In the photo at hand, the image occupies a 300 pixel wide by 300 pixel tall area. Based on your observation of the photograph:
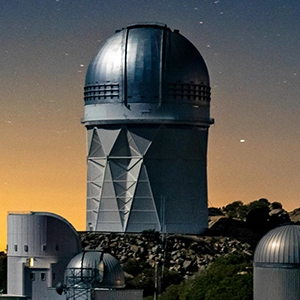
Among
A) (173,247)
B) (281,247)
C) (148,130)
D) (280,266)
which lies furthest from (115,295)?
(148,130)

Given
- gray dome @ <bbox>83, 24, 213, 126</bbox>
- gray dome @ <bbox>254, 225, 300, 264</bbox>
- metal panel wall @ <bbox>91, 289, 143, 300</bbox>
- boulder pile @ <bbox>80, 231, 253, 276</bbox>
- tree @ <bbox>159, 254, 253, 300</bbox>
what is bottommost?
metal panel wall @ <bbox>91, 289, 143, 300</bbox>

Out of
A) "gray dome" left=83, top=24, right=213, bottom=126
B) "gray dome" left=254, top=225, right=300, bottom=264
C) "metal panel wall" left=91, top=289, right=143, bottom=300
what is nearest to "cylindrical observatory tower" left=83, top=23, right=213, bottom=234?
"gray dome" left=83, top=24, right=213, bottom=126

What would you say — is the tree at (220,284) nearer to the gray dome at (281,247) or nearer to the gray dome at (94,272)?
the gray dome at (94,272)

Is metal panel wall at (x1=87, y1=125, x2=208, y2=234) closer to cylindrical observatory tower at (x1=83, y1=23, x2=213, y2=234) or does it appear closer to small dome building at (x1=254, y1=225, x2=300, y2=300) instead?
cylindrical observatory tower at (x1=83, y1=23, x2=213, y2=234)

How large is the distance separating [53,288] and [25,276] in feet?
13.7

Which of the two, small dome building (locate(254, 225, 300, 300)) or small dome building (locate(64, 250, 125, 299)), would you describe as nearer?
small dome building (locate(254, 225, 300, 300))

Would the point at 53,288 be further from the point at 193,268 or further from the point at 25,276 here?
the point at 193,268

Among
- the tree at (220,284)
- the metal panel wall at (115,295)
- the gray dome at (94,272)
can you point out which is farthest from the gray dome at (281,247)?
the gray dome at (94,272)

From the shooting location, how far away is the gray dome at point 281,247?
13612cm

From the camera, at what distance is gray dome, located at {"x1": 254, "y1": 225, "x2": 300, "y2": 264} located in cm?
13612

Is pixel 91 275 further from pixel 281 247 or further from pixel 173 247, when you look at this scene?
pixel 173 247

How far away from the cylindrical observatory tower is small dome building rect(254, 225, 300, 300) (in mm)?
43024

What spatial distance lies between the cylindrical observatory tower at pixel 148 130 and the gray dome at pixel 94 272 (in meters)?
30.0

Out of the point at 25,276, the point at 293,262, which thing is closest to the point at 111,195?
the point at 25,276
